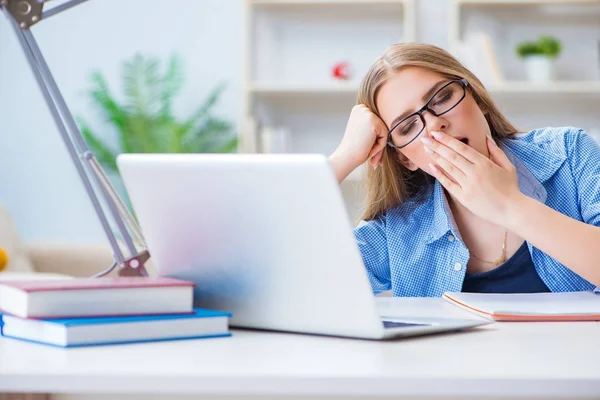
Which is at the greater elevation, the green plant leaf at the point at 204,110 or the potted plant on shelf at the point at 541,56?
the potted plant on shelf at the point at 541,56

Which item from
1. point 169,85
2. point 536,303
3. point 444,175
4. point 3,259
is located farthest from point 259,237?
point 169,85

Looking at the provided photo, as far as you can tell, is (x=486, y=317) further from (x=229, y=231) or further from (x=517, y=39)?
(x=517, y=39)

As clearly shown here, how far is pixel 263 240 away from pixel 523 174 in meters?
0.82

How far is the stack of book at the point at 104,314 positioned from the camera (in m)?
0.80

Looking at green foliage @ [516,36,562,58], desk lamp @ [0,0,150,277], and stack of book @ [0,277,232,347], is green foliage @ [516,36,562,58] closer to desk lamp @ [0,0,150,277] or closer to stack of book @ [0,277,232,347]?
desk lamp @ [0,0,150,277]

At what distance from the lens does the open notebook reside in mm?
1030

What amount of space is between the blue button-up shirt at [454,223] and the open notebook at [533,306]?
257 mm

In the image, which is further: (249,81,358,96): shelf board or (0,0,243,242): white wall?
(0,0,243,242): white wall

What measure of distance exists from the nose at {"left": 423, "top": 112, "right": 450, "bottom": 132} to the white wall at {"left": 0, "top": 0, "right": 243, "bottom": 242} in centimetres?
273

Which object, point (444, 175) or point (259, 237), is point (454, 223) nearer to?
point (444, 175)

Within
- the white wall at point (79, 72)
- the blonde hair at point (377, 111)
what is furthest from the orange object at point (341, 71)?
the blonde hair at point (377, 111)

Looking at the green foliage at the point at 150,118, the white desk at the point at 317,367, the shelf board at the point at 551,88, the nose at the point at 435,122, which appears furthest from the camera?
the green foliage at the point at 150,118

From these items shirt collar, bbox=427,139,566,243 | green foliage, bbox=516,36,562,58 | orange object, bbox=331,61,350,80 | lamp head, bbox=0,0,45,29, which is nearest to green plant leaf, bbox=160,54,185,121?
orange object, bbox=331,61,350,80

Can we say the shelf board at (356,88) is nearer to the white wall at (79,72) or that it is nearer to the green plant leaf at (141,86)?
the white wall at (79,72)
